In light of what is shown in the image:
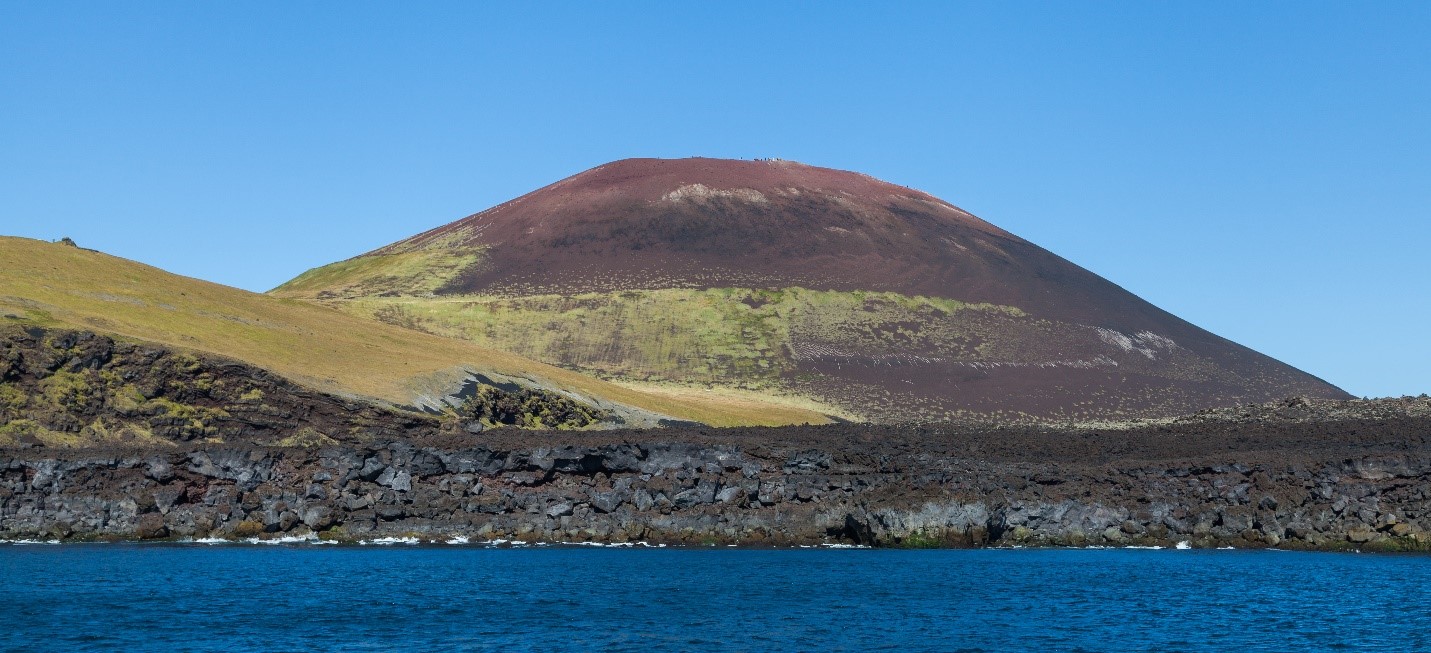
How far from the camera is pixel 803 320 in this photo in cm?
16962

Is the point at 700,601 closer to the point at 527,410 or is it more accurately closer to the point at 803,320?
the point at 527,410

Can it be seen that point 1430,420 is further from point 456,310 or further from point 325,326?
point 456,310

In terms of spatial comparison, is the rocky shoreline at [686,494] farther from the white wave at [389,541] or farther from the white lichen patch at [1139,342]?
the white lichen patch at [1139,342]

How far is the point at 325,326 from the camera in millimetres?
110000

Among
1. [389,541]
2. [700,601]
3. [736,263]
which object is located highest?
[736,263]

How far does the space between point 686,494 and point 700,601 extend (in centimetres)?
A: 2100

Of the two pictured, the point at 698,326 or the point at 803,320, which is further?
the point at 803,320

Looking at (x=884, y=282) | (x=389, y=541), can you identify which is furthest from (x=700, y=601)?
(x=884, y=282)

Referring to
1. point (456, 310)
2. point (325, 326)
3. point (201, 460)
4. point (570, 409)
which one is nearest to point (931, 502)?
point (201, 460)

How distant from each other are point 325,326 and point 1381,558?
7580cm

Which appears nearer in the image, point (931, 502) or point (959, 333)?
point (931, 502)

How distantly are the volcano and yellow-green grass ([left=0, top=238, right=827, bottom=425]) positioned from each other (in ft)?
97.2

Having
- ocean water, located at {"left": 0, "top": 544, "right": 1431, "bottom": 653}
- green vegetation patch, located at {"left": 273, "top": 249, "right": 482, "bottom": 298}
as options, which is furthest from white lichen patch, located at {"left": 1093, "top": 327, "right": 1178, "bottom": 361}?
ocean water, located at {"left": 0, "top": 544, "right": 1431, "bottom": 653}

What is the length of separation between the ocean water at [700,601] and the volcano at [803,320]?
82.9m
